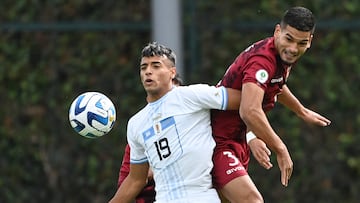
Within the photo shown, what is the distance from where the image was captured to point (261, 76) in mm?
7020

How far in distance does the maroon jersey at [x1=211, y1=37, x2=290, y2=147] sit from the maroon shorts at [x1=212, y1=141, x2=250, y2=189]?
0.15 feet

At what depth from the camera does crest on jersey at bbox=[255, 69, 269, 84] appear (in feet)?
23.0

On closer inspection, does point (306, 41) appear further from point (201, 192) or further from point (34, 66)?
point (34, 66)

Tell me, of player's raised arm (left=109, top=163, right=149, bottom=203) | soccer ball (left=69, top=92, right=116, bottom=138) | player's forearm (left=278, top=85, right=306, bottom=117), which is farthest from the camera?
player's forearm (left=278, top=85, right=306, bottom=117)

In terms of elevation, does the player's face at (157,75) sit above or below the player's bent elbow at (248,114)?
above

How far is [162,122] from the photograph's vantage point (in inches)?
289

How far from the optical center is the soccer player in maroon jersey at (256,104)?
23.0 ft

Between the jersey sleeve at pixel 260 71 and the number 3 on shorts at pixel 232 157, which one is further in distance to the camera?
the number 3 on shorts at pixel 232 157

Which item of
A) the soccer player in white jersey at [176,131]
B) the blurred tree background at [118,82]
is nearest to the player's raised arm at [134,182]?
the soccer player in white jersey at [176,131]

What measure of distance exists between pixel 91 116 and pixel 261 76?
115cm

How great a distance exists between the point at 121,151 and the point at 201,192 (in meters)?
4.11

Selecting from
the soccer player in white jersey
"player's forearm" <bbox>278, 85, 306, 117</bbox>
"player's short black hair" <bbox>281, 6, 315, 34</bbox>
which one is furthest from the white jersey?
"player's forearm" <bbox>278, 85, 306, 117</bbox>

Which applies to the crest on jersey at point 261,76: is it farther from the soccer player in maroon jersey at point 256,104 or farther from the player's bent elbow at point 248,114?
the player's bent elbow at point 248,114

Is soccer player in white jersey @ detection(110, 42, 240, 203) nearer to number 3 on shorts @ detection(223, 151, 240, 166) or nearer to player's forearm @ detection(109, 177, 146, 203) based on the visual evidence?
number 3 on shorts @ detection(223, 151, 240, 166)
